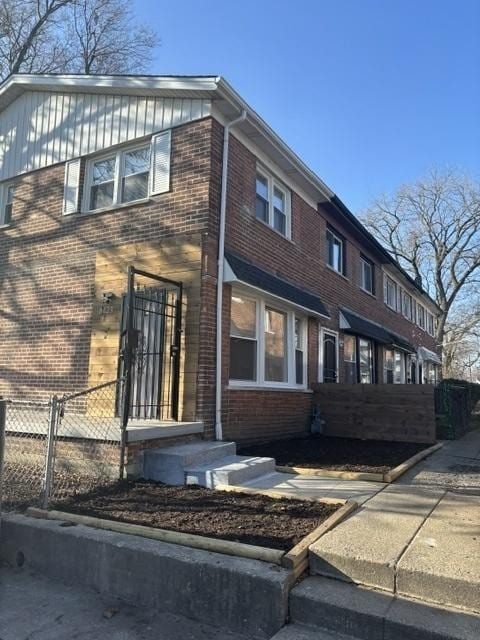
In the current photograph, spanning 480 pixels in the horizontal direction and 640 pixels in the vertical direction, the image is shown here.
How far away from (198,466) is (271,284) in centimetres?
382

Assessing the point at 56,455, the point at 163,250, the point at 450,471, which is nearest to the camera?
the point at 56,455

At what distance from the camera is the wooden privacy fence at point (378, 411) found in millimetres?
9508

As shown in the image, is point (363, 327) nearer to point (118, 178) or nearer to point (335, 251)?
point (335, 251)

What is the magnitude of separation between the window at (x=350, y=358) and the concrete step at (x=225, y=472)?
729 cm

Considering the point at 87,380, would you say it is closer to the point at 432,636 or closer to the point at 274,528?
the point at 274,528

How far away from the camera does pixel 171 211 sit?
804cm

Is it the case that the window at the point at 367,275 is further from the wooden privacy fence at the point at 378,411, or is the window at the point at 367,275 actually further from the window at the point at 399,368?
the wooden privacy fence at the point at 378,411

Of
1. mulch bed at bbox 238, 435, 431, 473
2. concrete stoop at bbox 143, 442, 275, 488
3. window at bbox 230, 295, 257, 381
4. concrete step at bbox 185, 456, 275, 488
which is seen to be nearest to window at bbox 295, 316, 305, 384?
mulch bed at bbox 238, 435, 431, 473

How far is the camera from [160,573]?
12.1 feet

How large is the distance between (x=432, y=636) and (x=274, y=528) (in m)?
1.61

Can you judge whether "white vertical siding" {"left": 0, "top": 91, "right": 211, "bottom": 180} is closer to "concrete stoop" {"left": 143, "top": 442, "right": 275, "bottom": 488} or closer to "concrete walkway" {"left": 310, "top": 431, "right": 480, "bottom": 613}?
"concrete stoop" {"left": 143, "top": 442, "right": 275, "bottom": 488}

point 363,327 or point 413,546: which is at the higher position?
point 363,327

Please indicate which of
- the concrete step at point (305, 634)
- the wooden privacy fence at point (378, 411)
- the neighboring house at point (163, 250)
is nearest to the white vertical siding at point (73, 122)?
the neighboring house at point (163, 250)

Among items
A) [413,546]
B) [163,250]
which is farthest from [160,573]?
[163,250]
